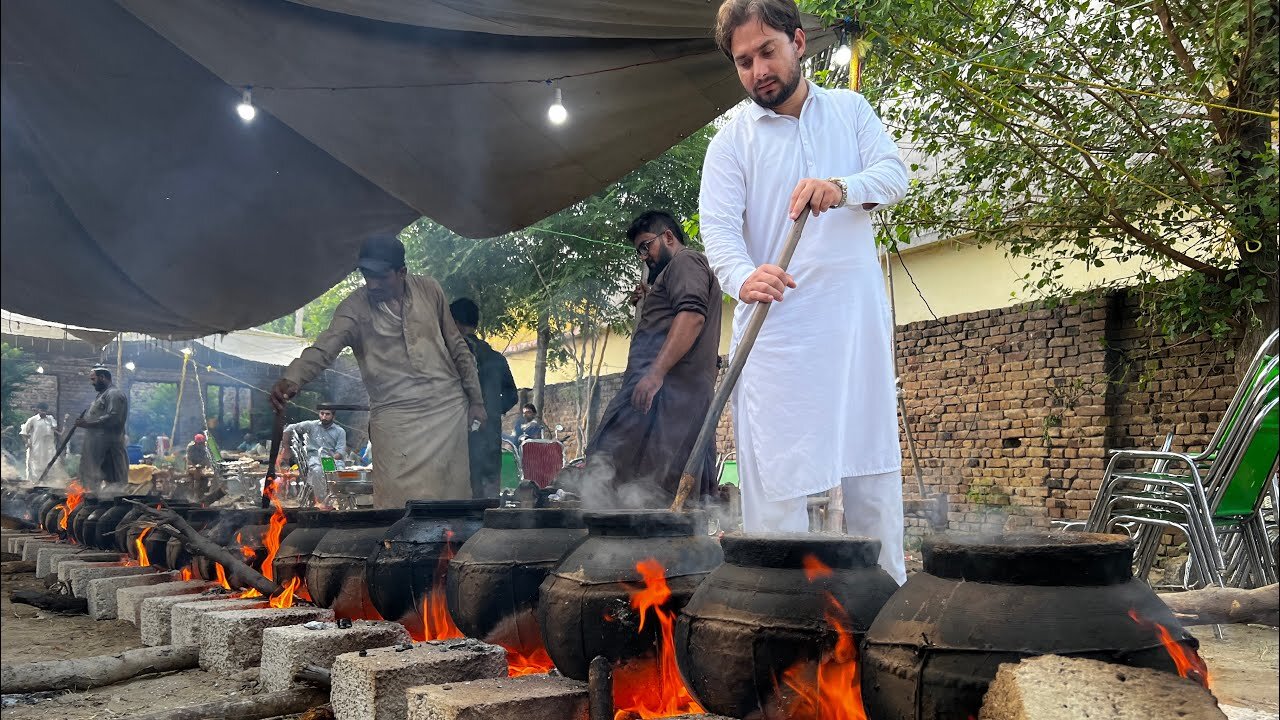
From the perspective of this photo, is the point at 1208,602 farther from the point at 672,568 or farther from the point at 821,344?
the point at 672,568

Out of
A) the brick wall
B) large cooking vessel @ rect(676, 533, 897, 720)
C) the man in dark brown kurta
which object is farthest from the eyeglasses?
the brick wall

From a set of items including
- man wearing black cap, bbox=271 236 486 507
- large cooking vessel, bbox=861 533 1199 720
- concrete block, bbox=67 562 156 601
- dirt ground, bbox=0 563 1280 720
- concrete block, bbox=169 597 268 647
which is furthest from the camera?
concrete block, bbox=67 562 156 601

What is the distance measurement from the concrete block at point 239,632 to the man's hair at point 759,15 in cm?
307

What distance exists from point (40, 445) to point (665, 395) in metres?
22.1

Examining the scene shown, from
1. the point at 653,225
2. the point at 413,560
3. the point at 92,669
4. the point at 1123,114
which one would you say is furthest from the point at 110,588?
the point at 1123,114

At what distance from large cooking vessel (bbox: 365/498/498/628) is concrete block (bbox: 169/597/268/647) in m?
1.20

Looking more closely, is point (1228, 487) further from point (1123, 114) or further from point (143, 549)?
point (143, 549)

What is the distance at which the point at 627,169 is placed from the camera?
5691mm

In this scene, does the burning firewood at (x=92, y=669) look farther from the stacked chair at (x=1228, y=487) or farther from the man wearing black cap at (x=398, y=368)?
the stacked chair at (x=1228, y=487)

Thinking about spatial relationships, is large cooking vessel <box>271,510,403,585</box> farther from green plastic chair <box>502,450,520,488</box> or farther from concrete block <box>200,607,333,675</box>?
green plastic chair <box>502,450,520,488</box>

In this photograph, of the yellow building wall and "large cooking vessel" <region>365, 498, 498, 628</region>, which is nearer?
"large cooking vessel" <region>365, 498, 498, 628</region>

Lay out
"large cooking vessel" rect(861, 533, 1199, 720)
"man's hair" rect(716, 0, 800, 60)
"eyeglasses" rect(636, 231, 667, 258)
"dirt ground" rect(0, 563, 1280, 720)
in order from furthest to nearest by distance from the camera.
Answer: "eyeglasses" rect(636, 231, 667, 258), "dirt ground" rect(0, 563, 1280, 720), "man's hair" rect(716, 0, 800, 60), "large cooking vessel" rect(861, 533, 1199, 720)

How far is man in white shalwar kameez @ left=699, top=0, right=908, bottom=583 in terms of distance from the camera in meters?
2.54

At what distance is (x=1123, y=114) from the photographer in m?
5.90
